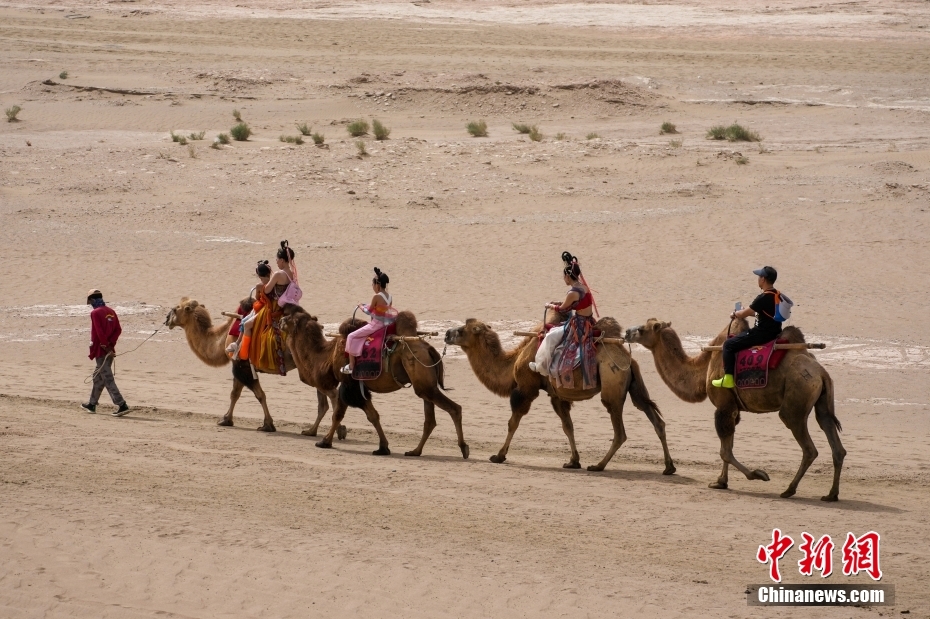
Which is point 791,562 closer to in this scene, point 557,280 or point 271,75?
point 557,280

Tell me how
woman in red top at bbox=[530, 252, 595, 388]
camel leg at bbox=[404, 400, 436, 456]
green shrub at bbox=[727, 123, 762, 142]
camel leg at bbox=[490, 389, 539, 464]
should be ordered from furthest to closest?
green shrub at bbox=[727, 123, 762, 142] < camel leg at bbox=[404, 400, 436, 456] < camel leg at bbox=[490, 389, 539, 464] < woman in red top at bbox=[530, 252, 595, 388]

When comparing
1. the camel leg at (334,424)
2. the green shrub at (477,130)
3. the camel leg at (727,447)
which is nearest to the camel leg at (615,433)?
the camel leg at (727,447)

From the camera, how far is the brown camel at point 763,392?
38.2ft

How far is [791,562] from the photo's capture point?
955 centimetres

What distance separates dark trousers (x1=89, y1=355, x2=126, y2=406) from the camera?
15.3 m

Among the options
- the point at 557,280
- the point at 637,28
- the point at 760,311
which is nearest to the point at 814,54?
the point at 637,28

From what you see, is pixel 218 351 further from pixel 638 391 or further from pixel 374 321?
pixel 638 391

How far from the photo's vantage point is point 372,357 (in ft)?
44.2

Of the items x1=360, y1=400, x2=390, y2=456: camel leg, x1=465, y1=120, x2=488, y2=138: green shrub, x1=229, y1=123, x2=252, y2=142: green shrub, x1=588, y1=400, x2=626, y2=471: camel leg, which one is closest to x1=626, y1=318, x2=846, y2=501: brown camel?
x1=588, y1=400, x2=626, y2=471: camel leg

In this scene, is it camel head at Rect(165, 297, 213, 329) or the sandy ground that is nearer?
the sandy ground

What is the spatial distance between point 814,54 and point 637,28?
26.8 feet

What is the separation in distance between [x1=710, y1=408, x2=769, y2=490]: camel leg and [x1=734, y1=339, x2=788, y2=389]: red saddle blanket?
0.50 metres

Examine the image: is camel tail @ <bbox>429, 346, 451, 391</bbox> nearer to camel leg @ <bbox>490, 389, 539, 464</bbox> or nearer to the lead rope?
camel leg @ <bbox>490, 389, 539, 464</bbox>

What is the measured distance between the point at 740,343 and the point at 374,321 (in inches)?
157
